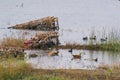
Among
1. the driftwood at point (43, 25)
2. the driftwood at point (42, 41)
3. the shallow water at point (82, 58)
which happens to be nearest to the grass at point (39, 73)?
the shallow water at point (82, 58)

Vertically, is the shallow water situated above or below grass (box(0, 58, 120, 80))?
below

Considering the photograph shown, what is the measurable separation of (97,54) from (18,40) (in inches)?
211

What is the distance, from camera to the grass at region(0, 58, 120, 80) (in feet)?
55.2

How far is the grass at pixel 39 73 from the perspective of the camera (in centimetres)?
1683

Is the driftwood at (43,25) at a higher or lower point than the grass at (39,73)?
higher

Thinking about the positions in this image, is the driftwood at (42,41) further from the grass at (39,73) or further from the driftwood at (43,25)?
the grass at (39,73)

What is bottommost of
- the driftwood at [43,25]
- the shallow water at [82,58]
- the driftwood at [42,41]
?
the shallow water at [82,58]

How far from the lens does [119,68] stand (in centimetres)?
2077

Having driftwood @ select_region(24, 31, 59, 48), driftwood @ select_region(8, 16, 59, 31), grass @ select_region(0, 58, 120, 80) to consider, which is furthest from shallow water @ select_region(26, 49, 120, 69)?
driftwood @ select_region(8, 16, 59, 31)

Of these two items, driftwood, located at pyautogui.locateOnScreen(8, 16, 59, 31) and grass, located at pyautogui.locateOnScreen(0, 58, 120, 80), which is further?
driftwood, located at pyautogui.locateOnScreen(8, 16, 59, 31)

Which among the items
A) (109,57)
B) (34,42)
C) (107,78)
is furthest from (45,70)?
(34,42)

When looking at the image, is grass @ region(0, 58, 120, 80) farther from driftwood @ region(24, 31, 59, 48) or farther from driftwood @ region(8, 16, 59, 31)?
driftwood @ region(8, 16, 59, 31)

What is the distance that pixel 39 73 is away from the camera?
724 inches

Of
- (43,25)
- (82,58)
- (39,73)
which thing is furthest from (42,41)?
(39,73)
